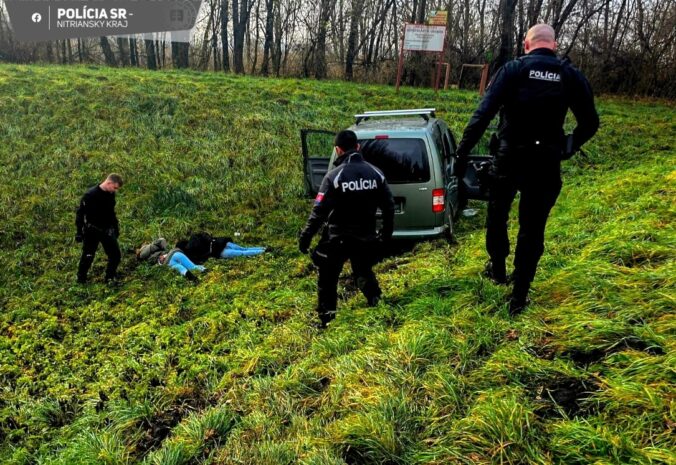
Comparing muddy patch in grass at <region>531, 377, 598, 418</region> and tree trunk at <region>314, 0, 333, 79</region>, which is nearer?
muddy patch in grass at <region>531, 377, 598, 418</region>

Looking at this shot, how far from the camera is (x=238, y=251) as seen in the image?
7.79 metres

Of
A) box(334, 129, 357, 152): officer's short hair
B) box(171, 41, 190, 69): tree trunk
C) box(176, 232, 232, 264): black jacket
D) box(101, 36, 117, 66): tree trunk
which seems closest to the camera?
box(334, 129, 357, 152): officer's short hair

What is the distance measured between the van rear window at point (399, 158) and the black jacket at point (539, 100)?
2.78m

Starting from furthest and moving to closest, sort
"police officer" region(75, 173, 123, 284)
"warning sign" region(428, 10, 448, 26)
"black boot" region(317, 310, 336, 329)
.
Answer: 1. "warning sign" region(428, 10, 448, 26)
2. "police officer" region(75, 173, 123, 284)
3. "black boot" region(317, 310, 336, 329)

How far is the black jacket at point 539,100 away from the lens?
319cm

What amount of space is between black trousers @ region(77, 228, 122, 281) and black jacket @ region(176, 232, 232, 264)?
0.94m

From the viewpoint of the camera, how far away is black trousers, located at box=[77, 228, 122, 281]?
701cm

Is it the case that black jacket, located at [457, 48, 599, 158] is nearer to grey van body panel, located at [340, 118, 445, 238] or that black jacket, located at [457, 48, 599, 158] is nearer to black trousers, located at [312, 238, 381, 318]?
black trousers, located at [312, 238, 381, 318]

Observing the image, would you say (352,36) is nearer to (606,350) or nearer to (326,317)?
(326,317)

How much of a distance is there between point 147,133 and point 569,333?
40.1 feet

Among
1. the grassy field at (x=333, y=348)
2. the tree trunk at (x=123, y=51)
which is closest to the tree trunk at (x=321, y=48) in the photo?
the tree trunk at (x=123, y=51)

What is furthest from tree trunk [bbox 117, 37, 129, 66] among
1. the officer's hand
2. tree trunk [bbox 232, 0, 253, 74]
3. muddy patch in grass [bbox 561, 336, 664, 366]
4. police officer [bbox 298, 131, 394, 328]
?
muddy patch in grass [bbox 561, 336, 664, 366]

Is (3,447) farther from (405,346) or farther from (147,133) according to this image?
(147,133)

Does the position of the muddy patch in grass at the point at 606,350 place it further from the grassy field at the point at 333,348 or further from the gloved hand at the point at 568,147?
the gloved hand at the point at 568,147
